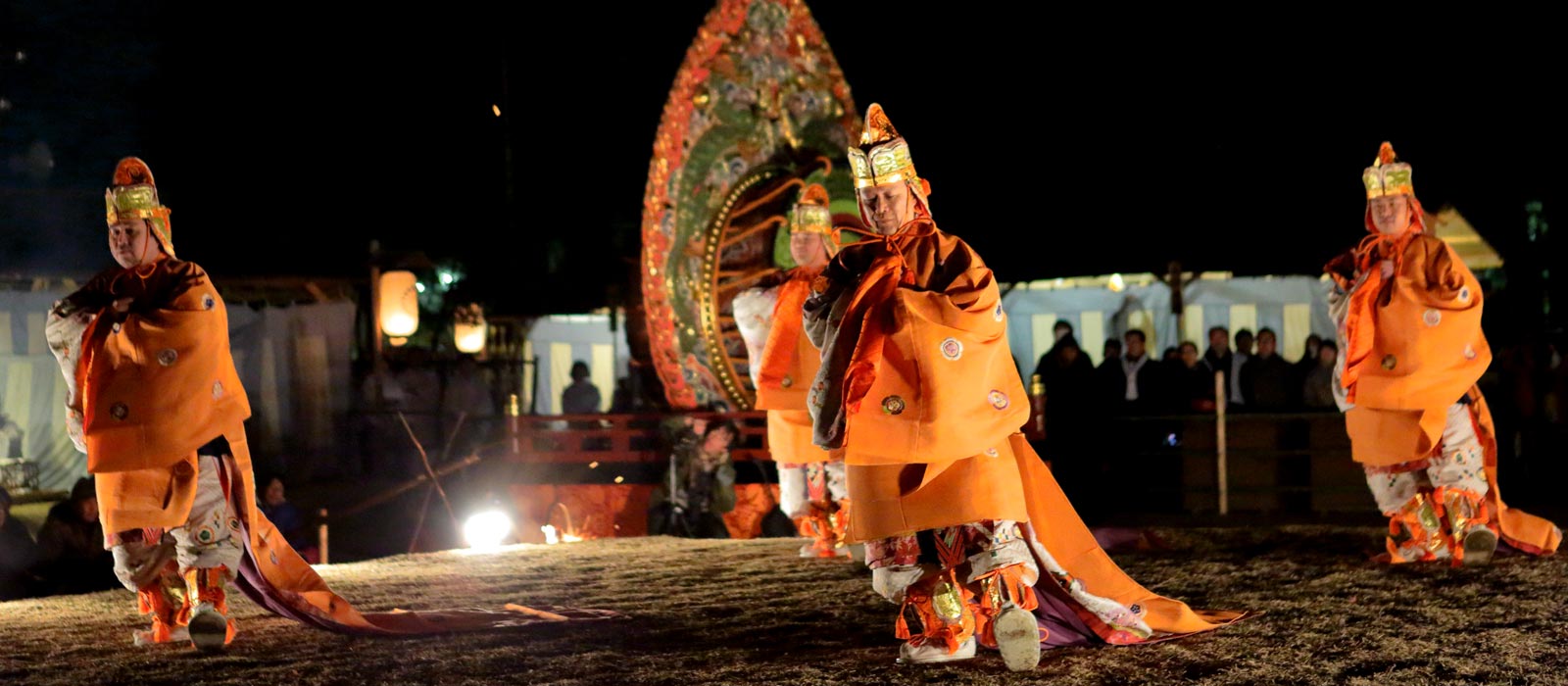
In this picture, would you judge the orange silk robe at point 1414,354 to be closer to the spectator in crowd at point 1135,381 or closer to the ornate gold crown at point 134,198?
the spectator in crowd at point 1135,381

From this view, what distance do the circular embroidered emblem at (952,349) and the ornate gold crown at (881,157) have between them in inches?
21.2

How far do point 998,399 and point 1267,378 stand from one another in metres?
6.46

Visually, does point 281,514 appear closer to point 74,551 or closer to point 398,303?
point 74,551

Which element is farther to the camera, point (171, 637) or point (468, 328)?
point (468, 328)

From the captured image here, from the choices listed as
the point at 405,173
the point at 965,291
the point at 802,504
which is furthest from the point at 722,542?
the point at 405,173

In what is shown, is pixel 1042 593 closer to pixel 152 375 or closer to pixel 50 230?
pixel 152 375

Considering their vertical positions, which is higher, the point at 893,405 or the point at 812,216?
the point at 812,216

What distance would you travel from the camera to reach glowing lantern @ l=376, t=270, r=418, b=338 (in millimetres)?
12617

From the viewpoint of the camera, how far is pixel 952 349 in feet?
13.6

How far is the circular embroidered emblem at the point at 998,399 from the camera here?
13.8 feet

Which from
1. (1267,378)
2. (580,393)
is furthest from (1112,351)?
(580,393)

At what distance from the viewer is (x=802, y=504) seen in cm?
777

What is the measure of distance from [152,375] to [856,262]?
2409mm

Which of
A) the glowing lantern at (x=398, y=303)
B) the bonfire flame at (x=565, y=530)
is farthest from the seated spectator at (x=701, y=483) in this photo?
the glowing lantern at (x=398, y=303)
